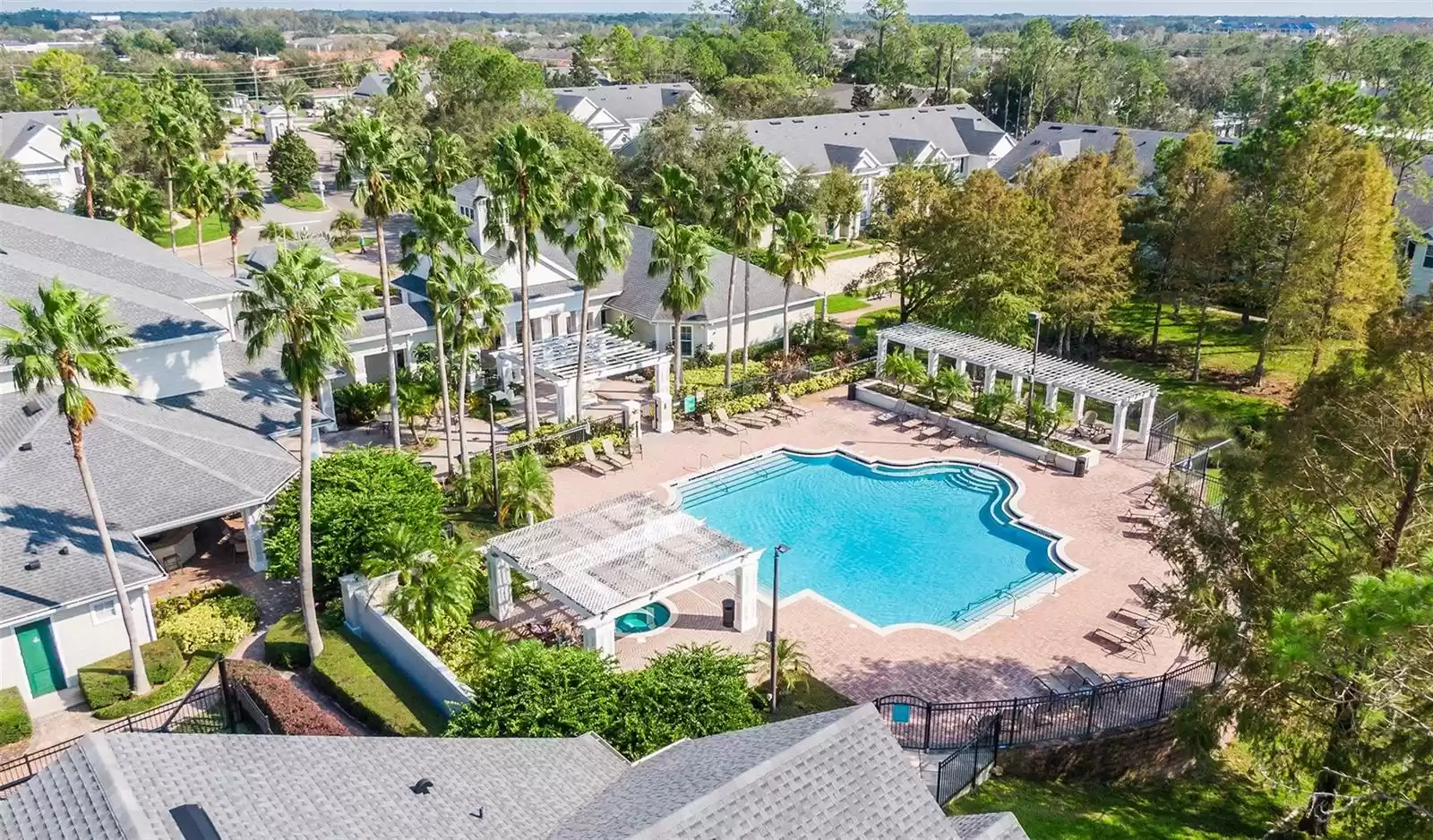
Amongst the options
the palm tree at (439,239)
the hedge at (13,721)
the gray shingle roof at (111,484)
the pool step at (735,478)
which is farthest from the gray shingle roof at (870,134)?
the hedge at (13,721)

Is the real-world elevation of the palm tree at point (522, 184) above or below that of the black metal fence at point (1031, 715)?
above

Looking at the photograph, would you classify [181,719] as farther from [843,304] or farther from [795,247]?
[843,304]

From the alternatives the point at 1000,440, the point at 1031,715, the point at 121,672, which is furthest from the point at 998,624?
the point at 121,672

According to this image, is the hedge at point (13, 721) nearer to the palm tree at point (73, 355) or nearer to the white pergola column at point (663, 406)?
the palm tree at point (73, 355)

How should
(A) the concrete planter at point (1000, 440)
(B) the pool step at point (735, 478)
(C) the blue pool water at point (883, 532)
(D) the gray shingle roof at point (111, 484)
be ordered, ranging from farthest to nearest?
1. (A) the concrete planter at point (1000, 440)
2. (B) the pool step at point (735, 478)
3. (C) the blue pool water at point (883, 532)
4. (D) the gray shingle roof at point (111, 484)

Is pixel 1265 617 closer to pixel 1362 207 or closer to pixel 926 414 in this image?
pixel 926 414

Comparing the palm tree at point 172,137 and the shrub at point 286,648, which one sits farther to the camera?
the palm tree at point 172,137
